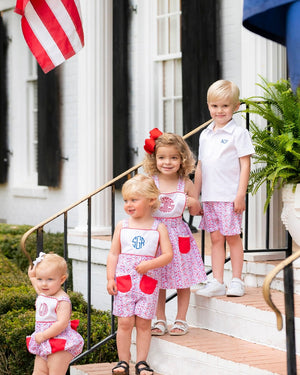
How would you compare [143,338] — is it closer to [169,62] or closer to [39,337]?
[39,337]

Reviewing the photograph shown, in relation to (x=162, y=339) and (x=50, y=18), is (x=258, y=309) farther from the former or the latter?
(x=50, y=18)

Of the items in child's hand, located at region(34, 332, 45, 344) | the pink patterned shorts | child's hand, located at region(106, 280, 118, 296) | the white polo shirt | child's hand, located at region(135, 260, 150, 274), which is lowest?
child's hand, located at region(34, 332, 45, 344)

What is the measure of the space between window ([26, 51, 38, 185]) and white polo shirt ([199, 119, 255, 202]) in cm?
654

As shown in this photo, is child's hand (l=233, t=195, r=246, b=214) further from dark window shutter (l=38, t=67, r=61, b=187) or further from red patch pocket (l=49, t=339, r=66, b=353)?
dark window shutter (l=38, t=67, r=61, b=187)

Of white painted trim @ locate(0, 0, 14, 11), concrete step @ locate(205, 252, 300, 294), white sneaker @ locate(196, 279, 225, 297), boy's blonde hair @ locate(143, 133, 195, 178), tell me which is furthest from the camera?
white painted trim @ locate(0, 0, 14, 11)

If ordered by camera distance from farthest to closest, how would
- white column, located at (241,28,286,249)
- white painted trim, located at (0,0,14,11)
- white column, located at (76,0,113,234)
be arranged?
white painted trim, located at (0,0,14,11) < white column, located at (76,0,113,234) < white column, located at (241,28,286,249)

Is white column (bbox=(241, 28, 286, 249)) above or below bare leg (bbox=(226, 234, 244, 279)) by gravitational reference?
above

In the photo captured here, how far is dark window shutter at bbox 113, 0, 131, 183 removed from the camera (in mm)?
8891

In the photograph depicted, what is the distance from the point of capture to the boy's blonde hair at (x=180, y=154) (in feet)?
16.0

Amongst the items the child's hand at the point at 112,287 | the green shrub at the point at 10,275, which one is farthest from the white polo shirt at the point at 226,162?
the green shrub at the point at 10,275

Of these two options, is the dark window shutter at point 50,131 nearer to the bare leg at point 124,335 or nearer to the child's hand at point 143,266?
the bare leg at point 124,335

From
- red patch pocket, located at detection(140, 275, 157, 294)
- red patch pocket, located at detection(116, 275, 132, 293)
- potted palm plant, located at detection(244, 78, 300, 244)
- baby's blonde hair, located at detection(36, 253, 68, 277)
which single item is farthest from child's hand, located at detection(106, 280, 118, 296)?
potted palm plant, located at detection(244, 78, 300, 244)

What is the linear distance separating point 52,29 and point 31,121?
216 inches

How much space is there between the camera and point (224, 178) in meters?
5.12
